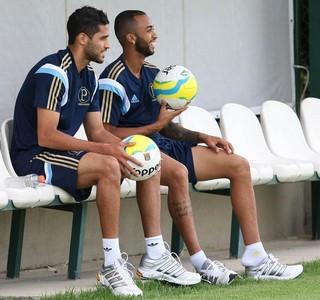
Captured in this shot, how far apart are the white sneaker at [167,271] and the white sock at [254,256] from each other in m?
0.47

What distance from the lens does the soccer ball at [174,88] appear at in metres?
7.07

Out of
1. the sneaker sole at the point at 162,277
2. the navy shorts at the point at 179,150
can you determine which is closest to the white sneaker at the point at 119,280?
→ the sneaker sole at the point at 162,277

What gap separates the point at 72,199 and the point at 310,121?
10.1 feet

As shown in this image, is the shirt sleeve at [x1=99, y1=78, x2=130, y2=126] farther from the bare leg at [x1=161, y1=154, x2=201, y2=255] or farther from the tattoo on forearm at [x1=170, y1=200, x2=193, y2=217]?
the tattoo on forearm at [x1=170, y1=200, x2=193, y2=217]

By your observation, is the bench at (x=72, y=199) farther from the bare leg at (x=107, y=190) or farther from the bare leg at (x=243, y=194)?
the bare leg at (x=243, y=194)

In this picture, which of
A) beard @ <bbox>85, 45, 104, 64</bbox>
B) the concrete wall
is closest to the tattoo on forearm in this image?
beard @ <bbox>85, 45, 104, 64</bbox>

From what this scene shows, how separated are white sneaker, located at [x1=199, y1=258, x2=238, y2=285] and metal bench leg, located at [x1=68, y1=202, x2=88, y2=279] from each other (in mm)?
813

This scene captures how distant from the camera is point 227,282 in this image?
6715 millimetres

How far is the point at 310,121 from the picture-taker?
369 inches

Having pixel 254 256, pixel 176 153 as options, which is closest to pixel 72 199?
pixel 176 153

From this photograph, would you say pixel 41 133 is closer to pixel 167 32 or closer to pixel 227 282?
pixel 227 282

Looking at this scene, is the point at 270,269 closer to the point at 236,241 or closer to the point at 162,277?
the point at 162,277

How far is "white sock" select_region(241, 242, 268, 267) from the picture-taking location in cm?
697

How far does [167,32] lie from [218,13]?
60 centimetres
